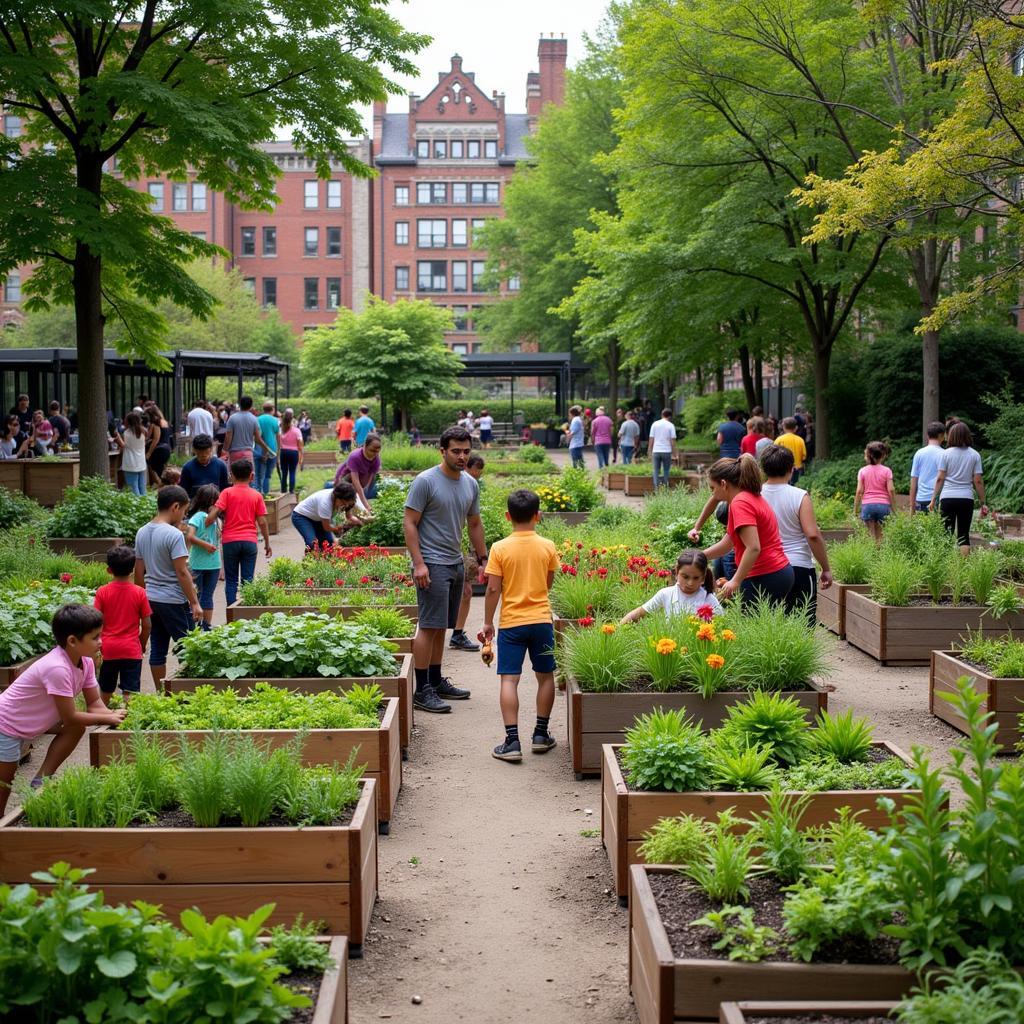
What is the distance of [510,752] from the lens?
830cm

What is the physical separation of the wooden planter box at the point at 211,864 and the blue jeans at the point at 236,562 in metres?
6.90

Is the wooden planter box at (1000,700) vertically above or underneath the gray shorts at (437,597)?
underneath

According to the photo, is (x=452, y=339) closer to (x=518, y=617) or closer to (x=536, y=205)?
(x=536, y=205)

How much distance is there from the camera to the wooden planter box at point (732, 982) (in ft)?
13.1

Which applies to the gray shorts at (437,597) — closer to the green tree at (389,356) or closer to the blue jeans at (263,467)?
the blue jeans at (263,467)

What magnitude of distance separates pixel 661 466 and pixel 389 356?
58.9 ft

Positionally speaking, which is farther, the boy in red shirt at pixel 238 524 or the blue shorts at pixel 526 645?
the boy in red shirt at pixel 238 524

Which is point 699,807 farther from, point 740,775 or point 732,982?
point 732,982

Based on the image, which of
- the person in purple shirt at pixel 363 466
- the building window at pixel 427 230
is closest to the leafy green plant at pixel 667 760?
the person in purple shirt at pixel 363 466

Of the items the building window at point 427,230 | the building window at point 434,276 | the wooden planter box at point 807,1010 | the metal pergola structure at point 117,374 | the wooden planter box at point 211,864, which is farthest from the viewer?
the building window at point 434,276

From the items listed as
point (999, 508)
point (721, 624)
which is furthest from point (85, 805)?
point (999, 508)

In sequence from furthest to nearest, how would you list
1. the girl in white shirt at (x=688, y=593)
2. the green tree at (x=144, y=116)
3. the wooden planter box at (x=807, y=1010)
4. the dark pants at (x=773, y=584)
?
the green tree at (x=144, y=116) → the dark pants at (x=773, y=584) → the girl in white shirt at (x=688, y=593) → the wooden planter box at (x=807, y=1010)

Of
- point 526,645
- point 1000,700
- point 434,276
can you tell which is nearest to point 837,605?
point 1000,700

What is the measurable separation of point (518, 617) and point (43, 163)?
11.5 meters
